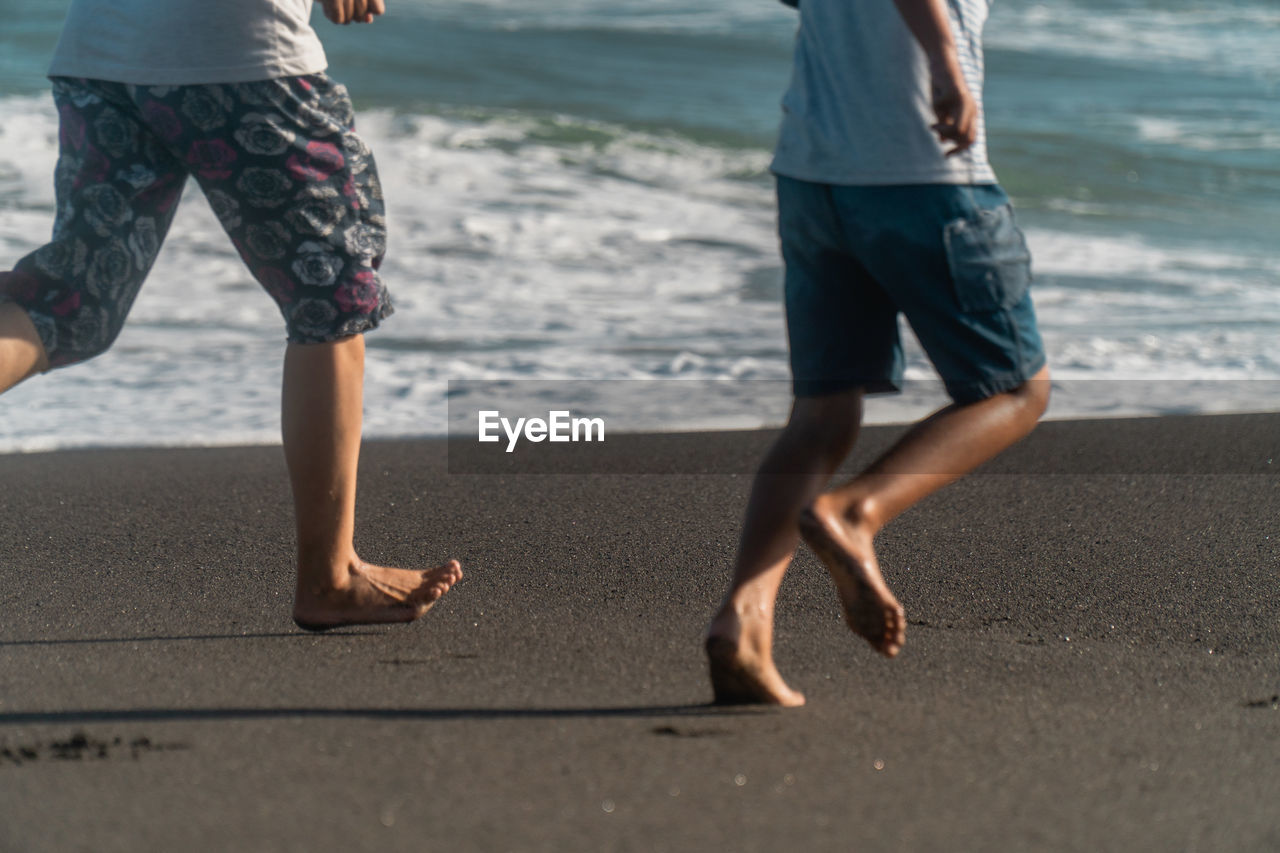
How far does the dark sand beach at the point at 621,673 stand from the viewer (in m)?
1.60

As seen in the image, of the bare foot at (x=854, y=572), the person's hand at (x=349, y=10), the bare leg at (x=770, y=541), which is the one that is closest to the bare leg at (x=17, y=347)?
the person's hand at (x=349, y=10)

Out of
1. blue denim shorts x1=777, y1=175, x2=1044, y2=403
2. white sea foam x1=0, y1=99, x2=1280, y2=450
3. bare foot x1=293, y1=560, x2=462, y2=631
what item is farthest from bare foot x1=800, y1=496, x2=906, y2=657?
white sea foam x1=0, y1=99, x2=1280, y2=450

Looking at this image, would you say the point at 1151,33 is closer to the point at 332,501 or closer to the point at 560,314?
the point at 560,314

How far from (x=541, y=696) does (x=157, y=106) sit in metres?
1.14

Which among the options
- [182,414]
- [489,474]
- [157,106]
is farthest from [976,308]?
[182,414]

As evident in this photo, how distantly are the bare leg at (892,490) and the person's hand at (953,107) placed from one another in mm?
393

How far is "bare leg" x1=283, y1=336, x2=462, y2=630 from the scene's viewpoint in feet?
7.49

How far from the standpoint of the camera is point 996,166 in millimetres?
14852

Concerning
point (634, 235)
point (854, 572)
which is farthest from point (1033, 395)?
point (634, 235)

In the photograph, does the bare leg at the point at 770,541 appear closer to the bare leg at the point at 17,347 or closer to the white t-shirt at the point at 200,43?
the white t-shirt at the point at 200,43

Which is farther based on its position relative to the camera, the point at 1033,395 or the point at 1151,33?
the point at 1151,33

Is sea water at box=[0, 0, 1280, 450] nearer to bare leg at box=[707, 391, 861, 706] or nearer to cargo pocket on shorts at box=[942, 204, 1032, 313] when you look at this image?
bare leg at box=[707, 391, 861, 706]

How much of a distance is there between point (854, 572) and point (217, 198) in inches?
48.0

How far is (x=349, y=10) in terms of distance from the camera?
2277 millimetres
